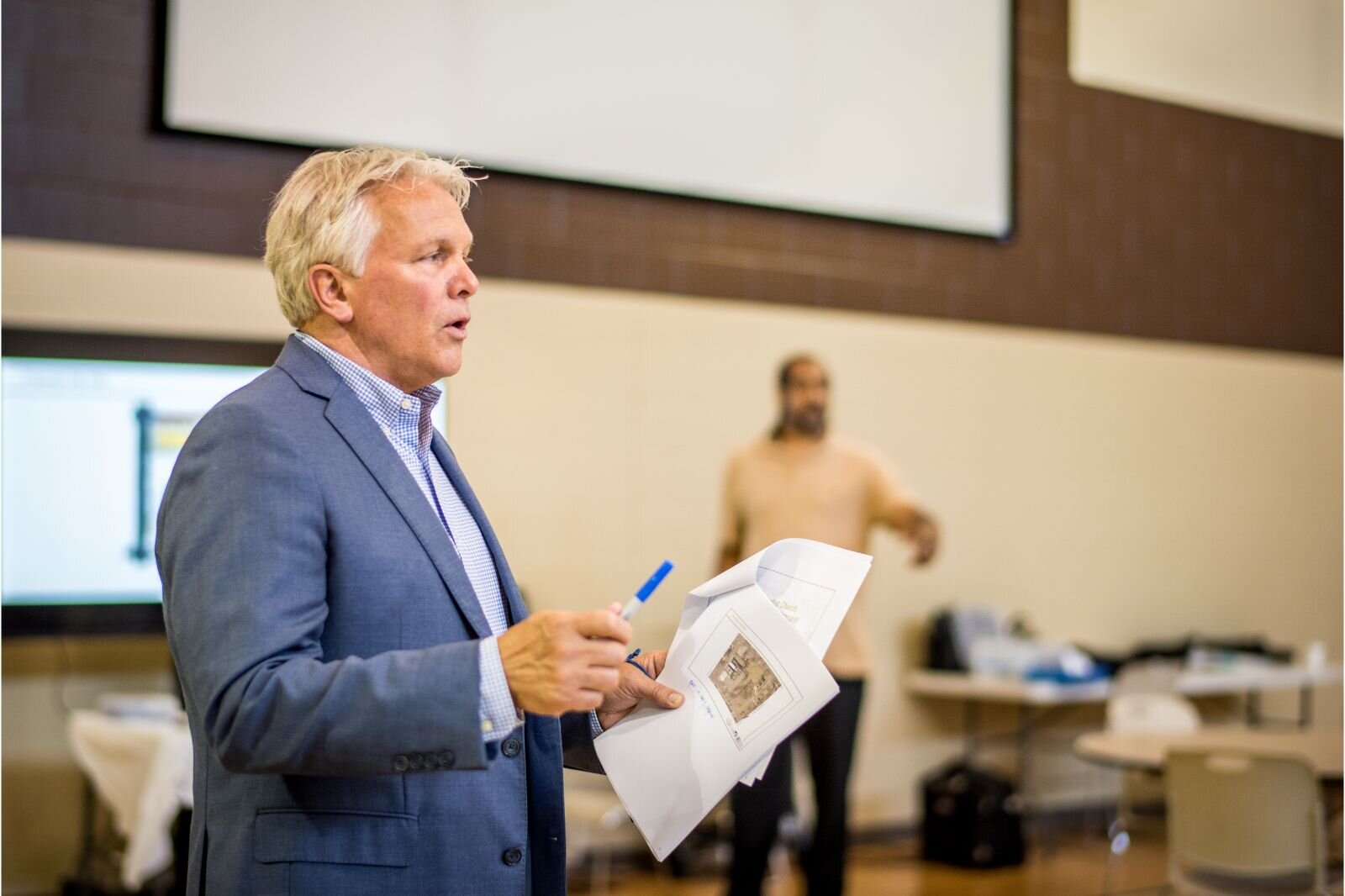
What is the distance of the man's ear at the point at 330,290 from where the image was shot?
56.5 inches

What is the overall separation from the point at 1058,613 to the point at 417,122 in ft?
12.4

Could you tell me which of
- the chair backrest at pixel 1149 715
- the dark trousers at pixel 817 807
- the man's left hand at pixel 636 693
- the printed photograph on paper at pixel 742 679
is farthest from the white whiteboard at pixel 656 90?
the printed photograph on paper at pixel 742 679

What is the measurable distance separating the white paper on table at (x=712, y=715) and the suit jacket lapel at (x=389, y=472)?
0.26 metres

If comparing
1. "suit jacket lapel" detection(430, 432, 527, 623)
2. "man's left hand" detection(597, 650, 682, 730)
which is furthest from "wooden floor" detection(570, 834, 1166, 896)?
"suit jacket lapel" detection(430, 432, 527, 623)

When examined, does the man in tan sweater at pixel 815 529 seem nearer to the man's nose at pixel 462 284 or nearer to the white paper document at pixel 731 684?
the white paper document at pixel 731 684

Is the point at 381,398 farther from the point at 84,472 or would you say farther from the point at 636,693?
the point at 84,472


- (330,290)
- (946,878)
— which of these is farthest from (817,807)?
(330,290)

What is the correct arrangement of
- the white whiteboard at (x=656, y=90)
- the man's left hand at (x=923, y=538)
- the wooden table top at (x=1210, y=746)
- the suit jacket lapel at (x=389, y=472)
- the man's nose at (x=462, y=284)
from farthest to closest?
the white whiteboard at (x=656, y=90)
the man's left hand at (x=923, y=538)
the wooden table top at (x=1210, y=746)
the man's nose at (x=462, y=284)
the suit jacket lapel at (x=389, y=472)

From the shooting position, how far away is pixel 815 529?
398 centimetres

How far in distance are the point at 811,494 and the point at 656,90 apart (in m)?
2.23

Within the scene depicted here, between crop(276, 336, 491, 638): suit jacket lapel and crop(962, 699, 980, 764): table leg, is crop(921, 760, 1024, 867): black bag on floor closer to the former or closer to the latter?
crop(962, 699, 980, 764): table leg

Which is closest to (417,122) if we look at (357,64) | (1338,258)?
(357,64)

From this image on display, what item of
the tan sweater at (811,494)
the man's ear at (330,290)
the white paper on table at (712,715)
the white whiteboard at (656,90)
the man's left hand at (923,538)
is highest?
the white whiteboard at (656,90)

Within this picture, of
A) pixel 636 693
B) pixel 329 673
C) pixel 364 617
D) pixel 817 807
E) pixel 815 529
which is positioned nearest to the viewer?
pixel 329 673
